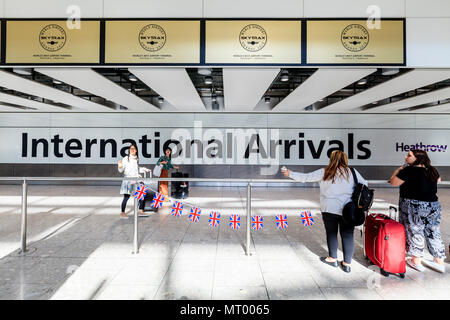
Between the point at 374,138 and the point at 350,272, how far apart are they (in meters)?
10.6

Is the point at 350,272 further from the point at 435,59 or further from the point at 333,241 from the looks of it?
the point at 435,59

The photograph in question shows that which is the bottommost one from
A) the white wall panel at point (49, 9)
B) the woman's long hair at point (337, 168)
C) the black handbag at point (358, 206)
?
the black handbag at point (358, 206)

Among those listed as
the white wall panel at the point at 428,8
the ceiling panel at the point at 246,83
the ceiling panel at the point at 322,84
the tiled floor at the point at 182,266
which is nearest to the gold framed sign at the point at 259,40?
the ceiling panel at the point at 246,83

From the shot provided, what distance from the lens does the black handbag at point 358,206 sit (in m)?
2.88

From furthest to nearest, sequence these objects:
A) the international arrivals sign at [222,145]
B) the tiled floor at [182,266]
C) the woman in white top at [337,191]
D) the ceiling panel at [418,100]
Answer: the international arrivals sign at [222,145]
the ceiling panel at [418,100]
the woman in white top at [337,191]
the tiled floor at [182,266]

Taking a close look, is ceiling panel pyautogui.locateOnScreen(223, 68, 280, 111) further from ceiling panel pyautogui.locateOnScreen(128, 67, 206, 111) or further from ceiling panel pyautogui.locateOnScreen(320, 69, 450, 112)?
ceiling panel pyautogui.locateOnScreen(320, 69, 450, 112)

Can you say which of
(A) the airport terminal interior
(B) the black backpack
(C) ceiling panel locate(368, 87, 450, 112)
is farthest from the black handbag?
(C) ceiling panel locate(368, 87, 450, 112)

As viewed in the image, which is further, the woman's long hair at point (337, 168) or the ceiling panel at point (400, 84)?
the ceiling panel at point (400, 84)

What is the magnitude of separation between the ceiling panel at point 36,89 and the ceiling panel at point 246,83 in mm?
5637

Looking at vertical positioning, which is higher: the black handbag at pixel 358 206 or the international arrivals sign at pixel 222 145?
the international arrivals sign at pixel 222 145

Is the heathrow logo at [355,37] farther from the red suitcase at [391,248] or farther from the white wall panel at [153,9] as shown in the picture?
the red suitcase at [391,248]

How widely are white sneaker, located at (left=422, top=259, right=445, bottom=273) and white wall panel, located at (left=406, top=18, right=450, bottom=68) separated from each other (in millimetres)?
3331

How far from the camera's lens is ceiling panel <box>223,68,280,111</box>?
5.69m
